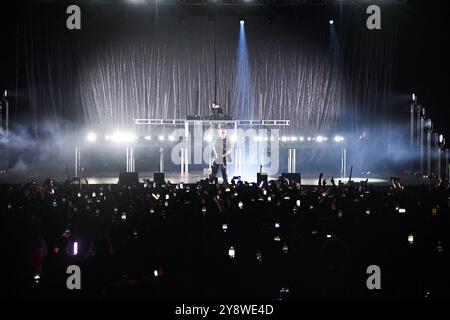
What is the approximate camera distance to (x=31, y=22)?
2752cm

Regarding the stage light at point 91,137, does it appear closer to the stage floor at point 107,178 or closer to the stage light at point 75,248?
the stage floor at point 107,178

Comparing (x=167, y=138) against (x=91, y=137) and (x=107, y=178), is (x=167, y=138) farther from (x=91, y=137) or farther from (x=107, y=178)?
(x=107, y=178)

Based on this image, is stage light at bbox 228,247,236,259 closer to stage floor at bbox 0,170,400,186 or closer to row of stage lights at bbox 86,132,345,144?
stage floor at bbox 0,170,400,186

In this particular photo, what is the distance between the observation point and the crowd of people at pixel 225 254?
223 inches

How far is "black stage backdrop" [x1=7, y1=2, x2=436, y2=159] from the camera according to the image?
29.8 meters

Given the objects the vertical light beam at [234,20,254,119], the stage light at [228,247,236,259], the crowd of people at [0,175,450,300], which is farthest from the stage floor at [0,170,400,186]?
the stage light at [228,247,236,259]

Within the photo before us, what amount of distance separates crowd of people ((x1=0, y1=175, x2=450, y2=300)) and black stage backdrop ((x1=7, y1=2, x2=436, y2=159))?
819 inches

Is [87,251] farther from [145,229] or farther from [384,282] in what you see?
[384,282]

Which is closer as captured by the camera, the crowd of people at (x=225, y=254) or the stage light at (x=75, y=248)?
the crowd of people at (x=225, y=254)

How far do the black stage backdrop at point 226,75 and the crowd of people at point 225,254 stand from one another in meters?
20.8

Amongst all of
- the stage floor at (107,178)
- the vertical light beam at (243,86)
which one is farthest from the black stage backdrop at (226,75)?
the stage floor at (107,178)

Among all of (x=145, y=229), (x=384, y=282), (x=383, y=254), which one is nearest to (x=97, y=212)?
(x=145, y=229)

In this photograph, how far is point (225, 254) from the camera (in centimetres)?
672
